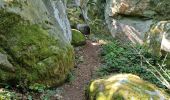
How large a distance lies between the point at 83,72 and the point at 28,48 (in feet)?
10.7

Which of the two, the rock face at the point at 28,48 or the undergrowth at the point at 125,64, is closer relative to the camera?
the rock face at the point at 28,48

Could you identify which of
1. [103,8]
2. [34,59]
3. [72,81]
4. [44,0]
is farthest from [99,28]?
[34,59]

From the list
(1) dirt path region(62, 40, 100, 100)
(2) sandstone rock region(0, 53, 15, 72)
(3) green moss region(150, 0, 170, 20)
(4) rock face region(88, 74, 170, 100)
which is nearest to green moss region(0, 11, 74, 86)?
(2) sandstone rock region(0, 53, 15, 72)

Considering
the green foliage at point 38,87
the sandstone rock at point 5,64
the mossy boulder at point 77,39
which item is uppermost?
the sandstone rock at point 5,64

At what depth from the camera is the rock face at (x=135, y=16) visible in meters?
16.9

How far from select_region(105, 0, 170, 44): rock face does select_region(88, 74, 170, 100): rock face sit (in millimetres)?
9734

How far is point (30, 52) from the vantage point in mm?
7891

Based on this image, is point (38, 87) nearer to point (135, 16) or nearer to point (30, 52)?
point (30, 52)

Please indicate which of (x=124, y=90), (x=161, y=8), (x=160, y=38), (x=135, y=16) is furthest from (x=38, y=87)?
(x=161, y=8)

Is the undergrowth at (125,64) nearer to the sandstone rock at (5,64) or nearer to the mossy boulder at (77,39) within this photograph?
the mossy boulder at (77,39)

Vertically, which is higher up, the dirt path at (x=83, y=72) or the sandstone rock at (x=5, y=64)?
the sandstone rock at (x=5, y=64)

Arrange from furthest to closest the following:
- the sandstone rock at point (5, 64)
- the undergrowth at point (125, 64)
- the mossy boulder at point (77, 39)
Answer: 1. the mossy boulder at point (77, 39)
2. the undergrowth at point (125, 64)
3. the sandstone rock at point (5, 64)

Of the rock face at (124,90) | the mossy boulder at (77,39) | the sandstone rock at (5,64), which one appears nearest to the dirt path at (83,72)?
the mossy boulder at (77,39)

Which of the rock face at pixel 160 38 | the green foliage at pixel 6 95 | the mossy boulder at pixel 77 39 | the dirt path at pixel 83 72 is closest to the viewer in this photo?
the green foliage at pixel 6 95
